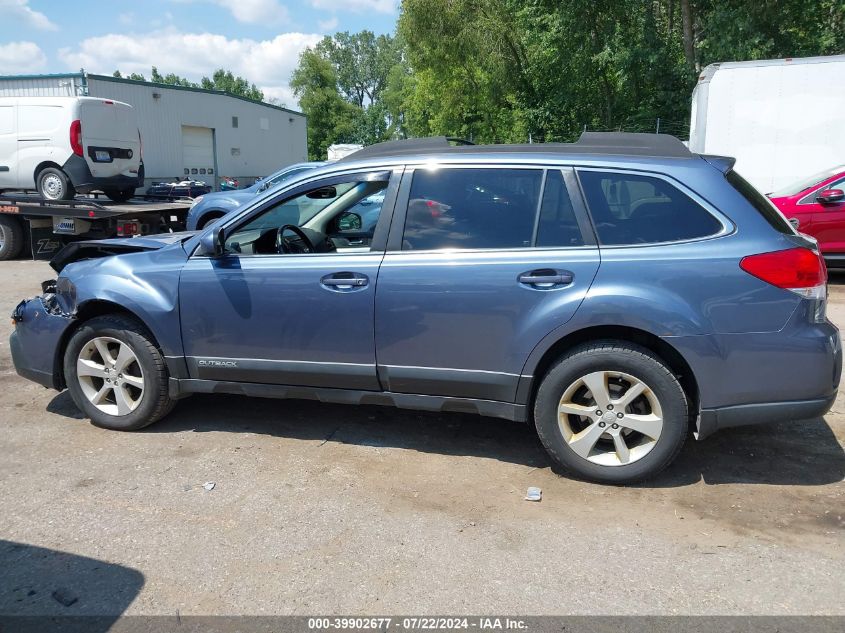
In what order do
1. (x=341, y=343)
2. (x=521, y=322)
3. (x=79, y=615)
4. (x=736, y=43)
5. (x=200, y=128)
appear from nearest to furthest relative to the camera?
1. (x=79, y=615)
2. (x=521, y=322)
3. (x=341, y=343)
4. (x=736, y=43)
5. (x=200, y=128)

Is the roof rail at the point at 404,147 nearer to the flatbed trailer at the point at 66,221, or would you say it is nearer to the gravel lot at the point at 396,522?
the gravel lot at the point at 396,522

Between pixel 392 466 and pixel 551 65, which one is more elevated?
pixel 551 65

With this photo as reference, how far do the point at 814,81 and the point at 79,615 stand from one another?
1351 cm

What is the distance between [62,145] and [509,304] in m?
11.3

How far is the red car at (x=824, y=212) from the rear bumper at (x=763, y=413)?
24.1 ft

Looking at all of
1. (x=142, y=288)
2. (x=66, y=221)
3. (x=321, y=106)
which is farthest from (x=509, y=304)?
(x=321, y=106)

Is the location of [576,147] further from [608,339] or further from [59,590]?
[59,590]

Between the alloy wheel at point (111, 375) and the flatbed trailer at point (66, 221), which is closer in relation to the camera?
the alloy wheel at point (111, 375)

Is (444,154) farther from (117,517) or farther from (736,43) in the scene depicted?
(736,43)

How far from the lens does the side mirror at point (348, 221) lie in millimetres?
4952

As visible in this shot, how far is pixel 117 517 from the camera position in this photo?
3535mm

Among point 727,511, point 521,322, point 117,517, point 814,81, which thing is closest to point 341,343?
point 521,322

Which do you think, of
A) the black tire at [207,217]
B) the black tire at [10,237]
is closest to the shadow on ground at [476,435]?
the black tire at [207,217]

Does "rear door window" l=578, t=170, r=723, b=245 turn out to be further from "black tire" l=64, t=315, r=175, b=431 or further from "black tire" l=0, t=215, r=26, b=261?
"black tire" l=0, t=215, r=26, b=261
